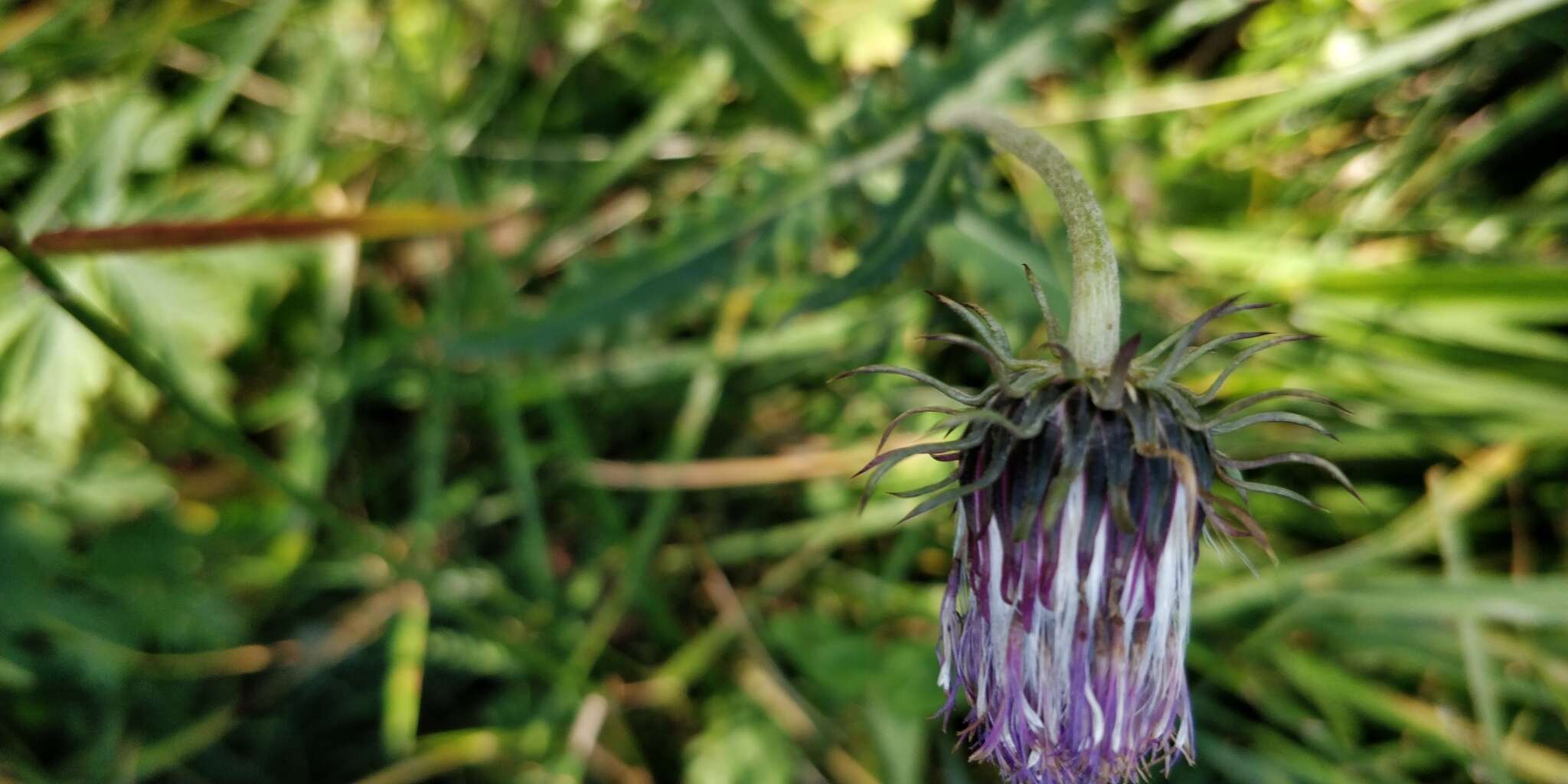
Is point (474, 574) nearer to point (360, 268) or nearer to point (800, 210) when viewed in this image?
point (360, 268)

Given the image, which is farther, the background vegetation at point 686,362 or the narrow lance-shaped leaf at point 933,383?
Answer: the background vegetation at point 686,362

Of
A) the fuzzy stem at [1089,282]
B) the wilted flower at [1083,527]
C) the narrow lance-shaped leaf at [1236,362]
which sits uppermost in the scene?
the fuzzy stem at [1089,282]

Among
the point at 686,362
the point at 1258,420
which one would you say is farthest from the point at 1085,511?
the point at 686,362

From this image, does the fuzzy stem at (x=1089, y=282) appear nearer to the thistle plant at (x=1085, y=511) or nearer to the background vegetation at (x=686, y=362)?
the thistle plant at (x=1085, y=511)

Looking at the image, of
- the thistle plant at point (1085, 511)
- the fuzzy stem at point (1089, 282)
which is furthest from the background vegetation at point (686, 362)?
the thistle plant at point (1085, 511)

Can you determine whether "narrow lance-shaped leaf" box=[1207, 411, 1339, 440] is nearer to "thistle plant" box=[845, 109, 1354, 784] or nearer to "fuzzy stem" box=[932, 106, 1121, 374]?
"thistle plant" box=[845, 109, 1354, 784]

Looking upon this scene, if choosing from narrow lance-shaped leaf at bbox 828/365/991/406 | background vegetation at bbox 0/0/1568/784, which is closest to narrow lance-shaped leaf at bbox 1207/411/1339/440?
narrow lance-shaped leaf at bbox 828/365/991/406

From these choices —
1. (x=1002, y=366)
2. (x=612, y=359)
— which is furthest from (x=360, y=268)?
(x=1002, y=366)

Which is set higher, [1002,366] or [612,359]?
[612,359]
